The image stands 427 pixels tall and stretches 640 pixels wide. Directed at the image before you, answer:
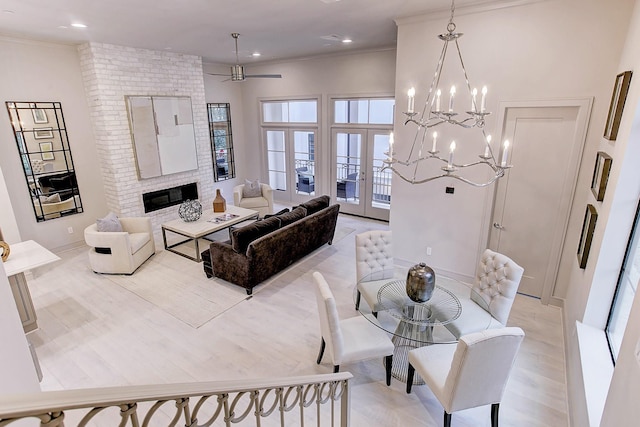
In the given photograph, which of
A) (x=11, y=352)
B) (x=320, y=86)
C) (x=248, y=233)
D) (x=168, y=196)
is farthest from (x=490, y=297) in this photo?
(x=168, y=196)

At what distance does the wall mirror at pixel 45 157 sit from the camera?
5.26m

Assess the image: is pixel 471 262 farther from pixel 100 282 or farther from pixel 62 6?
pixel 62 6

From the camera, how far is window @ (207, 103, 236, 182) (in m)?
8.28

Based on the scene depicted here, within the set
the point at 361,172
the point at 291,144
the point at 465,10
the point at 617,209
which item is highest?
the point at 465,10

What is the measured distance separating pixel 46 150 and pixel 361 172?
575 cm

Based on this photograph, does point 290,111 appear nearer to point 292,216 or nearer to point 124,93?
point 124,93

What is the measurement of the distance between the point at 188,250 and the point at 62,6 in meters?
3.72

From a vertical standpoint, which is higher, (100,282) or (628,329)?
(628,329)

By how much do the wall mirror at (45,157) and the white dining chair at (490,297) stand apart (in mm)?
6353

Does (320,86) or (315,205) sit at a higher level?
(320,86)

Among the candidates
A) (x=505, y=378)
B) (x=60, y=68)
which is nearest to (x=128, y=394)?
(x=505, y=378)

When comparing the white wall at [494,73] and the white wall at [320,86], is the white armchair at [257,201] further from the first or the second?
the white wall at [494,73]

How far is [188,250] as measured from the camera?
5.96 meters

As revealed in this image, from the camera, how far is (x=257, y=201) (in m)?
7.30
